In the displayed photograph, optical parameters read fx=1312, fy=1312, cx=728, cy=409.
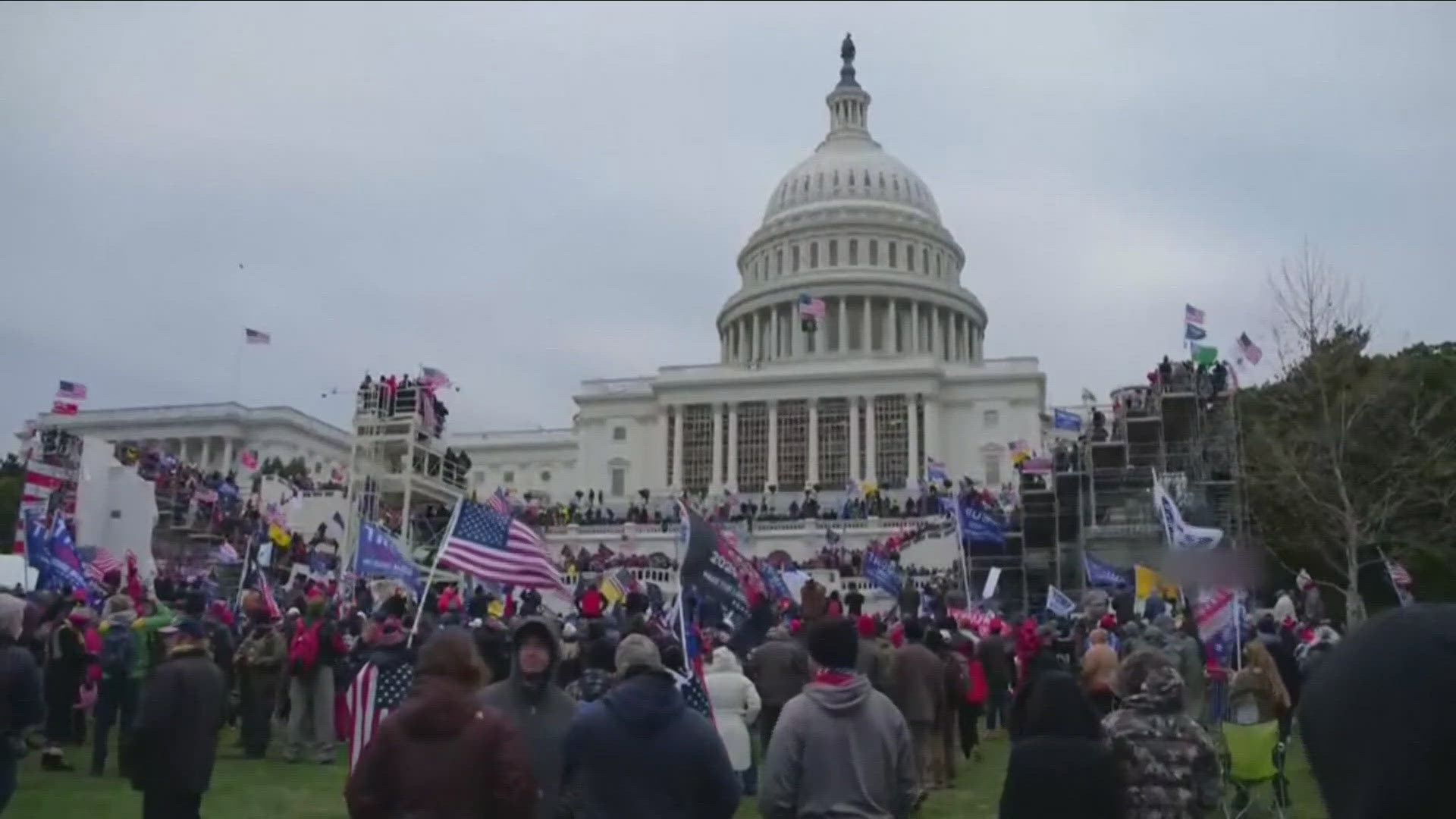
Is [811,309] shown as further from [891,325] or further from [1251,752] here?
[1251,752]

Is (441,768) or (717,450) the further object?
(717,450)

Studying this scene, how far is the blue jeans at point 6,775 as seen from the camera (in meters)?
7.22

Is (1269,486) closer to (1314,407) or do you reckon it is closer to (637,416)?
(1314,407)

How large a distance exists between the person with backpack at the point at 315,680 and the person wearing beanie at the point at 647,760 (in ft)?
30.1

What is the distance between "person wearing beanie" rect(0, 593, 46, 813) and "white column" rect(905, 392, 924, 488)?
203 feet

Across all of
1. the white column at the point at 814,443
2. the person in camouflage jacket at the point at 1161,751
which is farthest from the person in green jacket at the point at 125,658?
the white column at the point at 814,443

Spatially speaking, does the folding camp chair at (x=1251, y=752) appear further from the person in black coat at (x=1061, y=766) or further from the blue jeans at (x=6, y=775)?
the blue jeans at (x=6, y=775)

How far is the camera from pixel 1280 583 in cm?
3812

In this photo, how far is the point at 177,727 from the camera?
718 cm

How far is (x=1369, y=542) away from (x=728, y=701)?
79.0 feet

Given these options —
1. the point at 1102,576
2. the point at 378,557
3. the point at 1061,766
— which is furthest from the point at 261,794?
the point at 1102,576

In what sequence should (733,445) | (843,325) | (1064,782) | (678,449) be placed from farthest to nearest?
1. (843,325)
2. (678,449)
3. (733,445)
4. (1064,782)

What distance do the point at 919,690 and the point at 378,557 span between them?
31.1 feet

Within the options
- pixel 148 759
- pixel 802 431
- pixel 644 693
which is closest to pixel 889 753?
pixel 644 693
